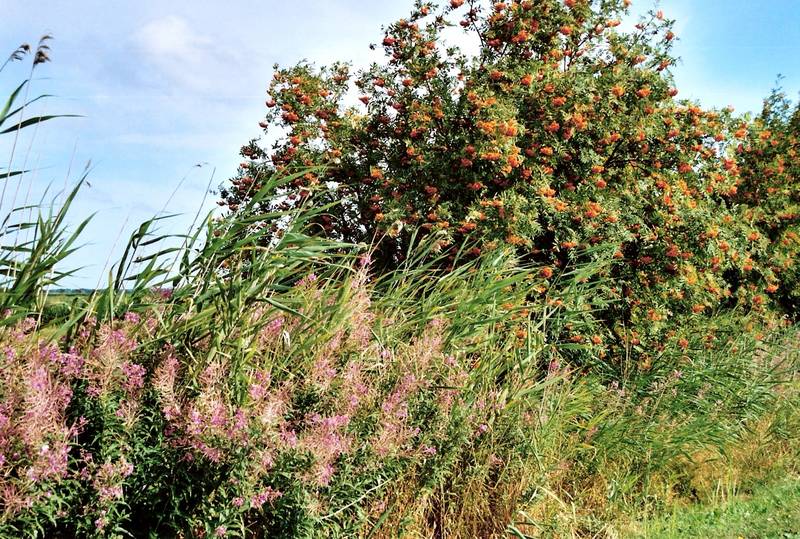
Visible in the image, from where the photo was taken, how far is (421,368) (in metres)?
3.81

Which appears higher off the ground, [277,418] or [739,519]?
[277,418]

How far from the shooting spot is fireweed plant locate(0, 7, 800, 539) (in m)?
3.00

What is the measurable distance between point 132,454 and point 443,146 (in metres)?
5.51

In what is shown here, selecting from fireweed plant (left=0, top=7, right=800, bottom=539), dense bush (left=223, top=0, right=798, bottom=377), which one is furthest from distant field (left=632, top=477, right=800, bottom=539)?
dense bush (left=223, top=0, right=798, bottom=377)

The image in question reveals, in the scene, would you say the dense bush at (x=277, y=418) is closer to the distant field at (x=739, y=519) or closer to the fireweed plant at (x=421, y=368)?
the fireweed plant at (x=421, y=368)

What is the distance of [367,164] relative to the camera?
351 inches

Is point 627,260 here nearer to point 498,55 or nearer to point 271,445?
point 498,55

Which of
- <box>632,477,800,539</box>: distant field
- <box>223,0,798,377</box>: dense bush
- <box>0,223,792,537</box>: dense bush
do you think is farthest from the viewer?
<box>223,0,798,377</box>: dense bush

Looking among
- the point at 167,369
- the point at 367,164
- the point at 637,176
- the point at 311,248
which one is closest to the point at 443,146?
the point at 367,164

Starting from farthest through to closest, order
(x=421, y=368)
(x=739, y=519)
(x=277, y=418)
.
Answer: (x=739, y=519), (x=421, y=368), (x=277, y=418)

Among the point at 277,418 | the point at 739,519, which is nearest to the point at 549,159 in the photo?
the point at 739,519

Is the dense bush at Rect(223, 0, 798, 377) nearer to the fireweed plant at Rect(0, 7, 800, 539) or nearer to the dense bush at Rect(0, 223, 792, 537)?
the fireweed plant at Rect(0, 7, 800, 539)

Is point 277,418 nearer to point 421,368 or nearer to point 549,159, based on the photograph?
point 421,368

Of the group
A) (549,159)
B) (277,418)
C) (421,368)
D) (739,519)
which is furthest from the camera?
(549,159)
